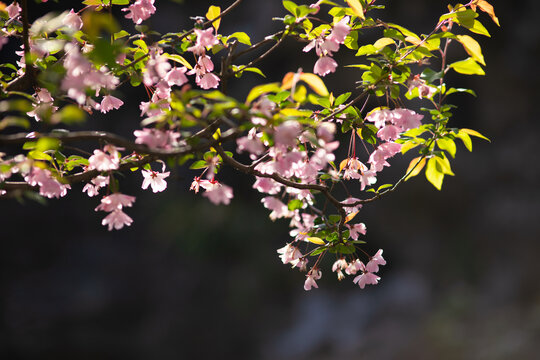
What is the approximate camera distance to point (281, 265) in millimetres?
3779

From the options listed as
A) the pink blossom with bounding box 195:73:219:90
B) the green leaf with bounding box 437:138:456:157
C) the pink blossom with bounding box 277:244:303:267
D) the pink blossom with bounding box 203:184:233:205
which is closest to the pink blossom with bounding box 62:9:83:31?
the pink blossom with bounding box 195:73:219:90

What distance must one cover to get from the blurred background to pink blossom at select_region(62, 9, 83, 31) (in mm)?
2583

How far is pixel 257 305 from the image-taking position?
150 inches

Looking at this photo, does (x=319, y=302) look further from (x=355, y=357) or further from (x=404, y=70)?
(x=404, y=70)

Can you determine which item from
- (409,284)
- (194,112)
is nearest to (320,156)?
(194,112)

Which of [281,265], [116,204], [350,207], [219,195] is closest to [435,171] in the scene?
[350,207]

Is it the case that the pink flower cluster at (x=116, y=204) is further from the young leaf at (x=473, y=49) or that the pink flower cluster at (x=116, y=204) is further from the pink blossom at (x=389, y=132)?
the young leaf at (x=473, y=49)

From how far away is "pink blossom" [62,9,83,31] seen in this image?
818mm

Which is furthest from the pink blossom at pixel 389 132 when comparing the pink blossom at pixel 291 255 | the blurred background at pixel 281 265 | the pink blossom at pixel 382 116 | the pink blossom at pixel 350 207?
the blurred background at pixel 281 265

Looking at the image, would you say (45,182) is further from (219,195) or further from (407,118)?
(407,118)

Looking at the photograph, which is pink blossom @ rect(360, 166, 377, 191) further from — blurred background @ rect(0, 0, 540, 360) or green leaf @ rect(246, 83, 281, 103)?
blurred background @ rect(0, 0, 540, 360)

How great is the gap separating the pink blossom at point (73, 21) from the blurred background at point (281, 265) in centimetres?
258

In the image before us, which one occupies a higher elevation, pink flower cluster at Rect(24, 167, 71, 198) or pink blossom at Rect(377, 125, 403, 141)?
pink blossom at Rect(377, 125, 403, 141)

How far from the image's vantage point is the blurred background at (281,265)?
339cm
